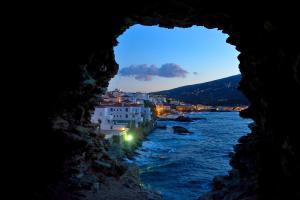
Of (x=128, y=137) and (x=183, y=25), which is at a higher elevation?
(x=183, y=25)

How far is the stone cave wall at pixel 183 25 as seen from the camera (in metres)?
10.8

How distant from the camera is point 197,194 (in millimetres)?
29953

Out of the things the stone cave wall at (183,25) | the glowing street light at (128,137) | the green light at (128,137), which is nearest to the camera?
the stone cave wall at (183,25)

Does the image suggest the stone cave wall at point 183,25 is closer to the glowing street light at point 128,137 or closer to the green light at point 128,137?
the glowing street light at point 128,137

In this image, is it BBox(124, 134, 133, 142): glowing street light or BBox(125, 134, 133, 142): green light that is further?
BBox(125, 134, 133, 142): green light

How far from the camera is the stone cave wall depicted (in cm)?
1077

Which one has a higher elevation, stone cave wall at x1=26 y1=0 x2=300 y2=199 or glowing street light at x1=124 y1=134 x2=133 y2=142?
stone cave wall at x1=26 y1=0 x2=300 y2=199

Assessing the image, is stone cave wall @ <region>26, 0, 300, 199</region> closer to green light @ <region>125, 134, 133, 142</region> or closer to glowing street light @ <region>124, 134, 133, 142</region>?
glowing street light @ <region>124, 134, 133, 142</region>

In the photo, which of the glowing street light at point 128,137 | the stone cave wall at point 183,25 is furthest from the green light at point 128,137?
the stone cave wall at point 183,25

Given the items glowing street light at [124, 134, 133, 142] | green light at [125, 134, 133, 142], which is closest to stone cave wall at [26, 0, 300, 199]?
glowing street light at [124, 134, 133, 142]

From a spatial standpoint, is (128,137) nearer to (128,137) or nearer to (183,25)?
(128,137)

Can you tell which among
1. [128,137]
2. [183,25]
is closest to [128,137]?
[128,137]

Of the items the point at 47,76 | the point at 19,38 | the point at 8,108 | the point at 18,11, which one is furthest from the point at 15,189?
the point at 18,11

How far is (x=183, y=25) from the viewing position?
20.1 m
